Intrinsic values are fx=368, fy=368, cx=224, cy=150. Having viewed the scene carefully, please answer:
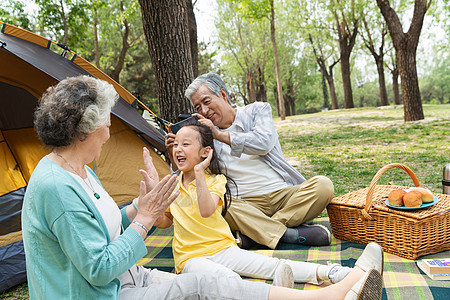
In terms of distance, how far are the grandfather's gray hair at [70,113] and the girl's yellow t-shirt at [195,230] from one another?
885mm

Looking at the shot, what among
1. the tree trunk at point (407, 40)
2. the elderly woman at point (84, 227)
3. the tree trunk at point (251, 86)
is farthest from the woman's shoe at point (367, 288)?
the tree trunk at point (251, 86)

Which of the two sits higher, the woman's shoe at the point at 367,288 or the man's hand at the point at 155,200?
the man's hand at the point at 155,200

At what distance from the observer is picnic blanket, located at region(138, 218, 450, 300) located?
1969 millimetres

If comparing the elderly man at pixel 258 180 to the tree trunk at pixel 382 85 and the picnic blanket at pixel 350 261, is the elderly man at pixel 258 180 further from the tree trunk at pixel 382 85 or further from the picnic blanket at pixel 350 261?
the tree trunk at pixel 382 85

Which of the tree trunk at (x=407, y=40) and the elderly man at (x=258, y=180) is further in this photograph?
the tree trunk at (x=407, y=40)

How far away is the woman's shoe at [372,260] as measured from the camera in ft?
5.57

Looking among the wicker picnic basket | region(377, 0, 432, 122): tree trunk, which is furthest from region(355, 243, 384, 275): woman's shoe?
region(377, 0, 432, 122): tree trunk

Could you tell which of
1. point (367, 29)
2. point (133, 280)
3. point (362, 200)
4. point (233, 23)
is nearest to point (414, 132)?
point (362, 200)

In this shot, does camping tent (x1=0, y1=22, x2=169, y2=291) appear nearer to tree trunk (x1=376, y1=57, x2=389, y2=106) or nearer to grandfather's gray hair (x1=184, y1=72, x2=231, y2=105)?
grandfather's gray hair (x1=184, y1=72, x2=231, y2=105)

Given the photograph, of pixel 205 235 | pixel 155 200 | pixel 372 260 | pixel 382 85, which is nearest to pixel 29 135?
pixel 205 235

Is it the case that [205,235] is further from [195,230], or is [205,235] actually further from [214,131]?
[214,131]

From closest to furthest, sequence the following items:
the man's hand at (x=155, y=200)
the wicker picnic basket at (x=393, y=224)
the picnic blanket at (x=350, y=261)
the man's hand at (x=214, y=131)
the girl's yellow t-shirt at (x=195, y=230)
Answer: the man's hand at (x=155, y=200) < the picnic blanket at (x=350, y=261) < the girl's yellow t-shirt at (x=195, y=230) < the wicker picnic basket at (x=393, y=224) < the man's hand at (x=214, y=131)

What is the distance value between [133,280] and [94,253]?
0.46 m

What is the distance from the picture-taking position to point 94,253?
4.13 feet
